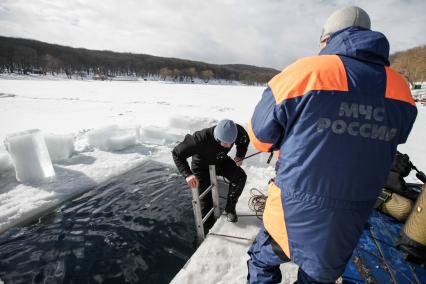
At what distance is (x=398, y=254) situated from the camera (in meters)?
2.32

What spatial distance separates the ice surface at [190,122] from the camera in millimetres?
6352

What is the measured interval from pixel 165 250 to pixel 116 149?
3.40 metres

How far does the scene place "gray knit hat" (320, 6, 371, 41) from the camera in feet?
4.04

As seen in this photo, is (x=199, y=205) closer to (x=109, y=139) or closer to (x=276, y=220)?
(x=276, y=220)

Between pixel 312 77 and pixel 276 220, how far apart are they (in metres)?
0.71

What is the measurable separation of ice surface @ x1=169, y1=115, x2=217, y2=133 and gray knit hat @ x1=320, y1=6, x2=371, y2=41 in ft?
16.6

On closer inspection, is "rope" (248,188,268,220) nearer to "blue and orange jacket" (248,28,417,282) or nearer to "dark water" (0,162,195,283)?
"dark water" (0,162,195,283)

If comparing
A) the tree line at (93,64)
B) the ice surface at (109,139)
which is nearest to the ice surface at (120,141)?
the ice surface at (109,139)

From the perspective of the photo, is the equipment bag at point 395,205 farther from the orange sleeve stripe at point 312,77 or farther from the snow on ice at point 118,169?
the orange sleeve stripe at point 312,77

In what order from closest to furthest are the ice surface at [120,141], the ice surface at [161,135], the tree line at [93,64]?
1. the ice surface at [120,141]
2. the ice surface at [161,135]
3. the tree line at [93,64]

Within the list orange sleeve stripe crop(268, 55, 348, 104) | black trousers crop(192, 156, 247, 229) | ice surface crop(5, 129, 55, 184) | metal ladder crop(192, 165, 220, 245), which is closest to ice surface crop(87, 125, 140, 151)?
ice surface crop(5, 129, 55, 184)

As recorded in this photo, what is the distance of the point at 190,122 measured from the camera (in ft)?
21.2

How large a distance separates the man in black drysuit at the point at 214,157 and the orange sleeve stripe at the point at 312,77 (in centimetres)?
143

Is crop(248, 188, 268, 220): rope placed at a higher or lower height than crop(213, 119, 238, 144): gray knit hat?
lower
